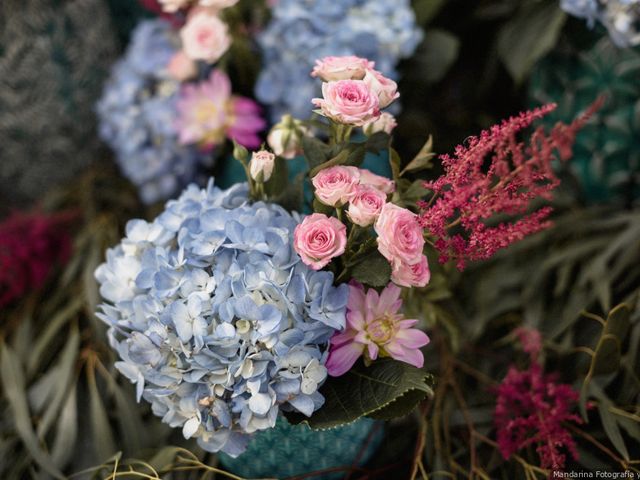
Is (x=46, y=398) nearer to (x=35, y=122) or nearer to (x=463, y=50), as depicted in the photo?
(x=35, y=122)

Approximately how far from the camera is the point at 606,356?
28.0 inches

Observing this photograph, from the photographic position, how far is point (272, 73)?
3.01ft

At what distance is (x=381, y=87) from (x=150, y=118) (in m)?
0.48

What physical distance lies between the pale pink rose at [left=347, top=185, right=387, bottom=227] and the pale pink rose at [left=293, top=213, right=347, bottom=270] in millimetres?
17

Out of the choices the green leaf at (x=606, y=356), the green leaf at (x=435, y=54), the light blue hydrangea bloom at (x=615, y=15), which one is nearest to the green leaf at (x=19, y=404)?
the green leaf at (x=606, y=356)

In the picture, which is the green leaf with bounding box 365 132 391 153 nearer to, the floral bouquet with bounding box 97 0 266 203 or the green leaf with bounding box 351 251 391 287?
the green leaf with bounding box 351 251 391 287

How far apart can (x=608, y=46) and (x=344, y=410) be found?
618mm

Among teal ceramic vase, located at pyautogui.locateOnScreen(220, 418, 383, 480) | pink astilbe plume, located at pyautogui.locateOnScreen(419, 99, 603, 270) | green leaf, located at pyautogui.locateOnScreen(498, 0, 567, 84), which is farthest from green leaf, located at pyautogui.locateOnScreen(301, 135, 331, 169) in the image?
green leaf, located at pyautogui.locateOnScreen(498, 0, 567, 84)

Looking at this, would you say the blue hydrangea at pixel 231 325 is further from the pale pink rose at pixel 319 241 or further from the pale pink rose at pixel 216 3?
the pale pink rose at pixel 216 3

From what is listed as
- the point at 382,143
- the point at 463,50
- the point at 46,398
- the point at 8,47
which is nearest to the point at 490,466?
the point at 382,143

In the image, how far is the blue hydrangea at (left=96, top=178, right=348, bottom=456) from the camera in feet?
1.78

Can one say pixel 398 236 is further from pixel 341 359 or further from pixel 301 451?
pixel 301 451

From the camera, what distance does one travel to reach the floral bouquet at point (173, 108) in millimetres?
913

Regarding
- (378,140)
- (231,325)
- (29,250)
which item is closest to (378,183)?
(378,140)
